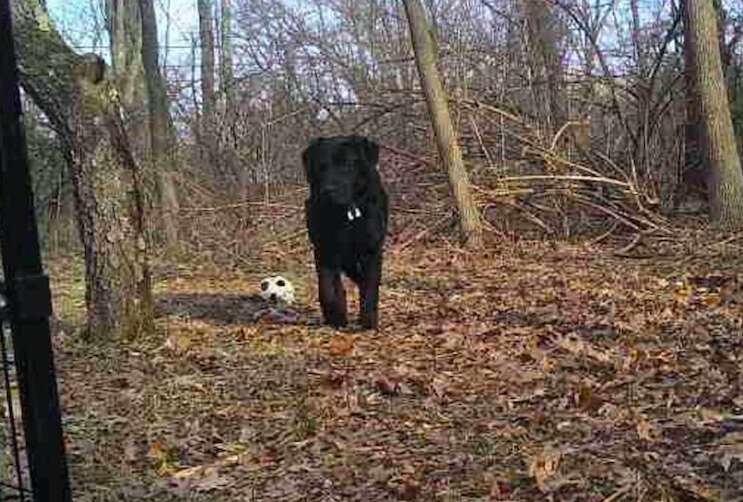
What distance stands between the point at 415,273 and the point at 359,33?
921 cm

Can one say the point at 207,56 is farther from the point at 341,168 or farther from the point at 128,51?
the point at 341,168

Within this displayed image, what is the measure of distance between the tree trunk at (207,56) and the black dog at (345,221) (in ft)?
37.3

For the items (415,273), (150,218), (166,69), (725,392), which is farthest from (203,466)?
(166,69)

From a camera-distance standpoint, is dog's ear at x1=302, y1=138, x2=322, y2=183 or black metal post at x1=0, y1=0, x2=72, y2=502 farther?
dog's ear at x1=302, y1=138, x2=322, y2=183

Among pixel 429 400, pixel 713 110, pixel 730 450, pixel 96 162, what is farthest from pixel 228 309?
pixel 713 110

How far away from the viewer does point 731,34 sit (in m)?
15.6

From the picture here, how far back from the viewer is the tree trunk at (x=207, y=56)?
1925cm

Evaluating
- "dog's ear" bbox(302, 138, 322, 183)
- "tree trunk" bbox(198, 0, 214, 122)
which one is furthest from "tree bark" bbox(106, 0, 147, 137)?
"dog's ear" bbox(302, 138, 322, 183)

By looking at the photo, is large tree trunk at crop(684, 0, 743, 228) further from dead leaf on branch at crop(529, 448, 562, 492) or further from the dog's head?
dead leaf on branch at crop(529, 448, 562, 492)

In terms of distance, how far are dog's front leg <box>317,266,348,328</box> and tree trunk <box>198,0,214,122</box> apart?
37.7 feet

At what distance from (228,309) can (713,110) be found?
25.0 feet

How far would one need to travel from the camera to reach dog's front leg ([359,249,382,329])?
25.1 ft

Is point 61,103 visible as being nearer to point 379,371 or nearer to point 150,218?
point 379,371

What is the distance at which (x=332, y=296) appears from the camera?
7.71m
